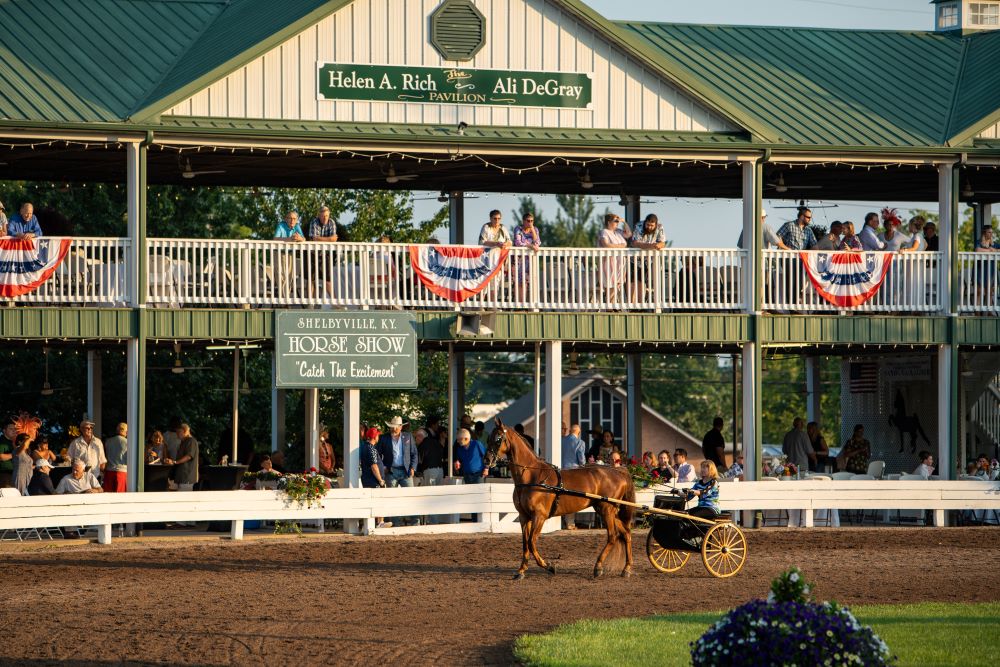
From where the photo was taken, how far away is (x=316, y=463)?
24875 millimetres

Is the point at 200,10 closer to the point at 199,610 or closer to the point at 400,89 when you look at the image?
the point at 400,89

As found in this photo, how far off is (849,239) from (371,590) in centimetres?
1217

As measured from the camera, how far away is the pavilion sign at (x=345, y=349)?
23.4m

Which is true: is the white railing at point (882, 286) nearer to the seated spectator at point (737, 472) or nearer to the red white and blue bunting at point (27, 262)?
the seated spectator at point (737, 472)

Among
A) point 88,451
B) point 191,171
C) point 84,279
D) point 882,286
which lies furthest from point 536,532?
point 191,171

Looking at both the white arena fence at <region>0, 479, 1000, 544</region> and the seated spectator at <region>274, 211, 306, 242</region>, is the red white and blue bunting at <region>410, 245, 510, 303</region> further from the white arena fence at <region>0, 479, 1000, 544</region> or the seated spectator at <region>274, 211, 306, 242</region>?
the white arena fence at <region>0, 479, 1000, 544</region>

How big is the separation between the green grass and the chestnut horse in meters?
3.69

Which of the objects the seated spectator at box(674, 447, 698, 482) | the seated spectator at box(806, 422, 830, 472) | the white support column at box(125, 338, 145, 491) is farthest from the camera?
the seated spectator at box(806, 422, 830, 472)

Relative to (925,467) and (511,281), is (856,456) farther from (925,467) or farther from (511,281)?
(511,281)

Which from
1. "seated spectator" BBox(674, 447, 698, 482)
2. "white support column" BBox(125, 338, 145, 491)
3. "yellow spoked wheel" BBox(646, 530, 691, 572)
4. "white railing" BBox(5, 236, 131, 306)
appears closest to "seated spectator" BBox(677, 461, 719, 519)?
"yellow spoked wheel" BBox(646, 530, 691, 572)

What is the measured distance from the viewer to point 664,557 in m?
19.0

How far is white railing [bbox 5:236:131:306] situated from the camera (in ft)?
73.5

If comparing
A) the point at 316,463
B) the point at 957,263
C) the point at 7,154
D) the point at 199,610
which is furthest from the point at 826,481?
the point at 7,154

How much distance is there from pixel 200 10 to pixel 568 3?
7.65 metres
